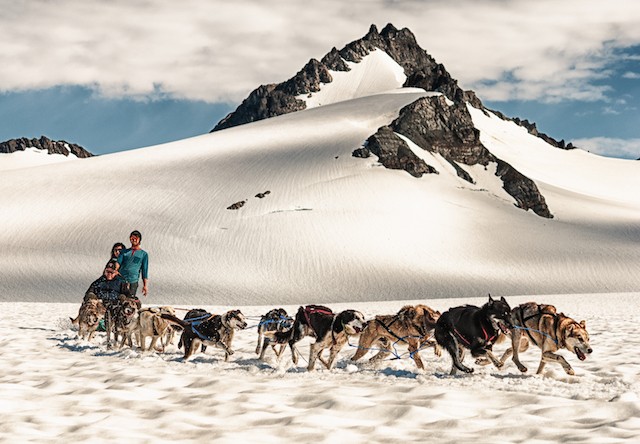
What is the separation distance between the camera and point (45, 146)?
16538cm

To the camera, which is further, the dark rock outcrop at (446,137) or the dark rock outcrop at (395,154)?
the dark rock outcrop at (446,137)

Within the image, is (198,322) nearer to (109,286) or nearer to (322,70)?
(109,286)

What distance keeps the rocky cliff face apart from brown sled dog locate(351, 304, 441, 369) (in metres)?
168

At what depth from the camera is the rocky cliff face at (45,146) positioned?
161500 millimetres

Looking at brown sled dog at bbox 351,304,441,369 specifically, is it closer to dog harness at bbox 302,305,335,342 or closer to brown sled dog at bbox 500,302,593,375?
dog harness at bbox 302,305,335,342

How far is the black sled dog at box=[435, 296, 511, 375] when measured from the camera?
316 inches

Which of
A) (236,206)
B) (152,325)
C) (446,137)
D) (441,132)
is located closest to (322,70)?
(441,132)

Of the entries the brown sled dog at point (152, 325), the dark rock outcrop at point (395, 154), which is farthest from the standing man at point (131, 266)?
the dark rock outcrop at point (395, 154)

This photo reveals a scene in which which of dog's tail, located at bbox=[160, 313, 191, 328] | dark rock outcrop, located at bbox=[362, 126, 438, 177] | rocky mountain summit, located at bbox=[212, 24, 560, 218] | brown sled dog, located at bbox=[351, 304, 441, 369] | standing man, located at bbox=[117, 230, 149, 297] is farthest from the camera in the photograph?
rocky mountain summit, located at bbox=[212, 24, 560, 218]

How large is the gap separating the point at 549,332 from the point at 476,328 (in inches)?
35.4

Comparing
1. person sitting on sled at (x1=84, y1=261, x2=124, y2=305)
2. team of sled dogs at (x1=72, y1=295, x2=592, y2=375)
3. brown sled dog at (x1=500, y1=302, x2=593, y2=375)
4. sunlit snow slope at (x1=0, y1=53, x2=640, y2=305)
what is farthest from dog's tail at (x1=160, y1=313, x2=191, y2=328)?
sunlit snow slope at (x1=0, y1=53, x2=640, y2=305)

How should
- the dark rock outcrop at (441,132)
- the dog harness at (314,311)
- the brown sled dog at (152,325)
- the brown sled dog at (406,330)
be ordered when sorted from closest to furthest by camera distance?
the brown sled dog at (406,330), the dog harness at (314,311), the brown sled dog at (152,325), the dark rock outcrop at (441,132)

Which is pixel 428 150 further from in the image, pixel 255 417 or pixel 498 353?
pixel 255 417

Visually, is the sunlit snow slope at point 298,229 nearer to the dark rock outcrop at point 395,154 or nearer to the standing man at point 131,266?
the dark rock outcrop at point 395,154
